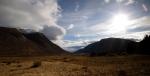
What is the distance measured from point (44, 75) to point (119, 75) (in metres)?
9.59

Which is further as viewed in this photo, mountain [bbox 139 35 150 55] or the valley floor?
mountain [bbox 139 35 150 55]

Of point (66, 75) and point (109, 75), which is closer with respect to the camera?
point (109, 75)

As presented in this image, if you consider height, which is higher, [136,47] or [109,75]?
[136,47]

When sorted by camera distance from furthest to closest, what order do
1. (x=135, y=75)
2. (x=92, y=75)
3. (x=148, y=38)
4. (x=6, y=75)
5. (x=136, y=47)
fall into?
(x=136, y=47) → (x=148, y=38) → (x=6, y=75) → (x=92, y=75) → (x=135, y=75)

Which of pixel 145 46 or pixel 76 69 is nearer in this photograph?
pixel 76 69

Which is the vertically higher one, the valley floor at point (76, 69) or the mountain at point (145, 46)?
the mountain at point (145, 46)

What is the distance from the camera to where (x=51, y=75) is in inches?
966

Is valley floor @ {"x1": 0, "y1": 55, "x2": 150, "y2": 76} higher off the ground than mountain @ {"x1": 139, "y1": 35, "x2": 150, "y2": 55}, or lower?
lower

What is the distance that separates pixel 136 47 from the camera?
398 feet

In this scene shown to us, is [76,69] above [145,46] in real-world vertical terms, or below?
below

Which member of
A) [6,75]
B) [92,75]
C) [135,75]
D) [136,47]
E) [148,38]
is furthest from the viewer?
[136,47]

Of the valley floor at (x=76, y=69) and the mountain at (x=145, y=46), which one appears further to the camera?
the mountain at (x=145, y=46)

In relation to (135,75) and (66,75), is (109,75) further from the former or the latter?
(66,75)

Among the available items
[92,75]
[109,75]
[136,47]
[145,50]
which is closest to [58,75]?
[92,75]
